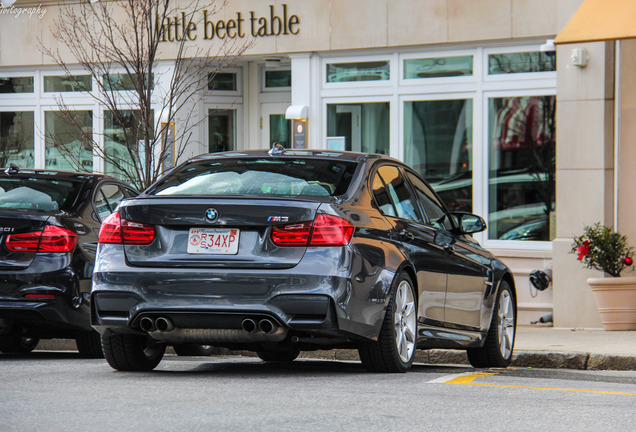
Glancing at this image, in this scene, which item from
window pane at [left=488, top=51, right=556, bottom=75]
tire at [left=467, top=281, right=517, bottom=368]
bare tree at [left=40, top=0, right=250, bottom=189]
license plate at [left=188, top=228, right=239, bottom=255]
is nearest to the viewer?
license plate at [left=188, top=228, right=239, bottom=255]

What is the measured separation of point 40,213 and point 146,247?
7.40 feet

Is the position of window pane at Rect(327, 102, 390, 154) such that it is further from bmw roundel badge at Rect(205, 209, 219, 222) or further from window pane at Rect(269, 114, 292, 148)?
bmw roundel badge at Rect(205, 209, 219, 222)

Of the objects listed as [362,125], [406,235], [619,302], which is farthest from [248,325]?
[362,125]

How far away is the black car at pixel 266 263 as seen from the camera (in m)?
7.73

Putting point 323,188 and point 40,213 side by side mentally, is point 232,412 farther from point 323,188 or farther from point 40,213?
point 40,213

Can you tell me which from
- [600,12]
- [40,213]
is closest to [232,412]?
[40,213]

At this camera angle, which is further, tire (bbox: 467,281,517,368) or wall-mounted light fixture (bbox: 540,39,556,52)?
wall-mounted light fixture (bbox: 540,39,556,52)

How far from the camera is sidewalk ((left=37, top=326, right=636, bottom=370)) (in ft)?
36.4

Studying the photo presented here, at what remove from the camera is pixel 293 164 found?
336 inches

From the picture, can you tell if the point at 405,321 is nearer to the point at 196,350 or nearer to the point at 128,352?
the point at 128,352

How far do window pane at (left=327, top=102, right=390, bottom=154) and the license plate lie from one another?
32.7 feet

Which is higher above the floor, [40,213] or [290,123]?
[290,123]

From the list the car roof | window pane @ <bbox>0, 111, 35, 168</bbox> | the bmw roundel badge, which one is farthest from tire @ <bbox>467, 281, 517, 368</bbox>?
window pane @ <bbox>0, 111, 35, 168</bbox>

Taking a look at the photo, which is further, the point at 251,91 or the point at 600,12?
the point at 251,91
